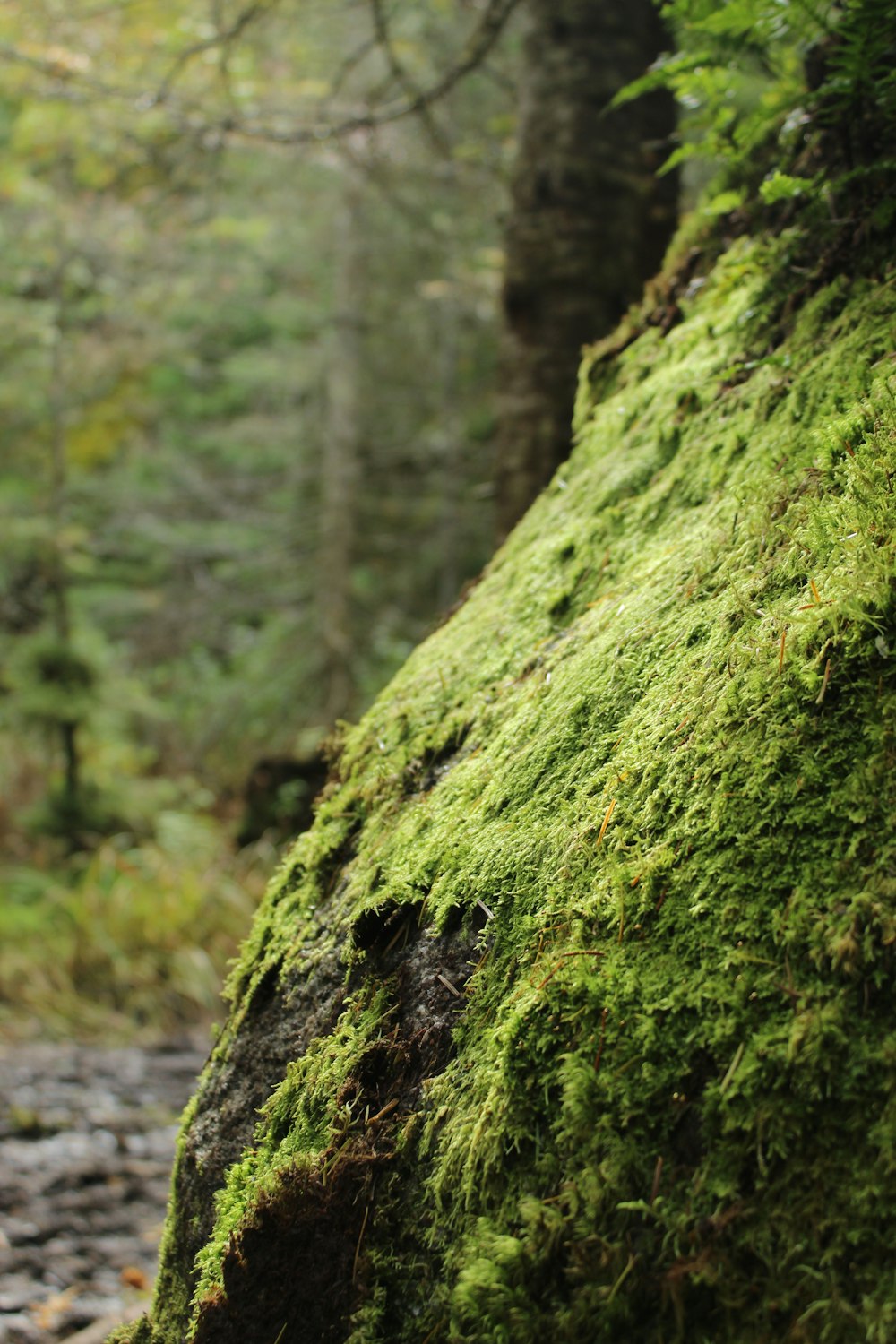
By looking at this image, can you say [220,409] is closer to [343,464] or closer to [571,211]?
[343,464]

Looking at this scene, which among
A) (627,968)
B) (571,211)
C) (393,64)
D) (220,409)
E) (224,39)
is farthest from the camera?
(220,409)

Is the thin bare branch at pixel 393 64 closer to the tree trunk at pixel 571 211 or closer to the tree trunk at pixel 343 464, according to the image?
the tree trunk at pixel 571 211

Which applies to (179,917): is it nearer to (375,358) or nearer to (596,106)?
(596,106)

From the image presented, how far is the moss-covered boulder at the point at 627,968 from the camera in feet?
3.33

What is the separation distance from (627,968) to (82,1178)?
4.10 meters

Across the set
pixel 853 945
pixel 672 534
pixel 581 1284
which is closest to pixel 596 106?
pixel 672 534

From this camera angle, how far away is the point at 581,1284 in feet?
3.44

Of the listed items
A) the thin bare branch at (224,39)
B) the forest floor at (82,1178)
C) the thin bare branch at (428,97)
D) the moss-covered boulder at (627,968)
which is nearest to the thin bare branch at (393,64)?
the thin bare branch at (428,97)

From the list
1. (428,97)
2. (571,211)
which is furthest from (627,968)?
(428,97)

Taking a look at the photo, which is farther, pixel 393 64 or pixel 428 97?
pixel 393 64

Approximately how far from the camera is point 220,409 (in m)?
17.5

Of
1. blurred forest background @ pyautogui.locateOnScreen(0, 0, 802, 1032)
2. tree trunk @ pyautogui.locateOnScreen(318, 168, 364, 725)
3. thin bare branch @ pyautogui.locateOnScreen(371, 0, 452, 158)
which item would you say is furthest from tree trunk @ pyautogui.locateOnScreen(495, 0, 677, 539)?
tree trunk @ pyautogui.locateOnScreen(318, 168, 364, 725)

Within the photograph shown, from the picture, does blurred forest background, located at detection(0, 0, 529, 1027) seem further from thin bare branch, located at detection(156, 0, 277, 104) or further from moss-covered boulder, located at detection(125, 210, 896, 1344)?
moss-covered boulder, located at detection(125, 210, 896, 1344)

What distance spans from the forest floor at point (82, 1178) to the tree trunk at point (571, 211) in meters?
3.18
